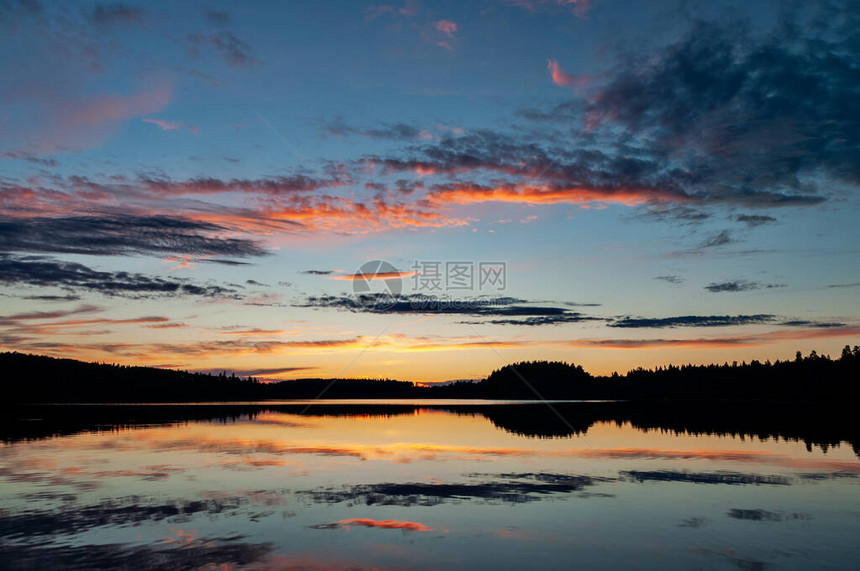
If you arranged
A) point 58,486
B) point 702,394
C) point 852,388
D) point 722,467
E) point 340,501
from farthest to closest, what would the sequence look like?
1. point 702,394
2. point 852,388
3. point 722,467
4. point 58,486
5. point 340,501

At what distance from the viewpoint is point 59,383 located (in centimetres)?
19250

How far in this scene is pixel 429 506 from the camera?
858 inches

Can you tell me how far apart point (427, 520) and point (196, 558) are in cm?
724

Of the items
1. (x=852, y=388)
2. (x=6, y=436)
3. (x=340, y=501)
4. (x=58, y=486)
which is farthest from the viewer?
(x=852, y=388)

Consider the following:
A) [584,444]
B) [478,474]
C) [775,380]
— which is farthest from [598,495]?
[775,380]

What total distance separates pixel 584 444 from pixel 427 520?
2681 centimetres

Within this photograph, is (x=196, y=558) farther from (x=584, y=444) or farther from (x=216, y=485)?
(x=584, y=444)

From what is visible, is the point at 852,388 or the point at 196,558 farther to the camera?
the point at 852,388

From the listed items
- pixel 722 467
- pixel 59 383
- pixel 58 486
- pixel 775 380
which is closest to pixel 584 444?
pixel 722 467

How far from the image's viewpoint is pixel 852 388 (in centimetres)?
13512

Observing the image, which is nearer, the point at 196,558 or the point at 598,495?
the point at 196,558

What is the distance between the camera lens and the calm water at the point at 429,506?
15.7 metres

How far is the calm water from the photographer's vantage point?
15664mm

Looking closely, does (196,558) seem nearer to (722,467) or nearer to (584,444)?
(722,467)
